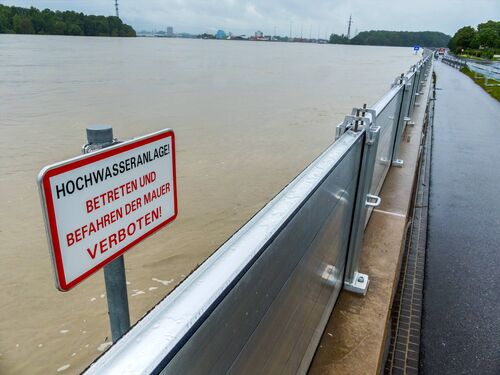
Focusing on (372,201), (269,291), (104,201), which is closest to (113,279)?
(104,201)

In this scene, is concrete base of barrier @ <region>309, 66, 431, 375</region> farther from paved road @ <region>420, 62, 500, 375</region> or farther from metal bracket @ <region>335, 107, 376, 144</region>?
metal bracket @ <region>335, 107, 376, 144</region>

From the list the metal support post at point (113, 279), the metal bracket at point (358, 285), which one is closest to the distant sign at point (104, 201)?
the metal support post at point (113, 279)

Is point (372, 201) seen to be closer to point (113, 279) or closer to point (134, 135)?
point (113, 279)

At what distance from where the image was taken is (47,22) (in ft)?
313

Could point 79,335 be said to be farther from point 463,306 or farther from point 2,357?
point 463,306

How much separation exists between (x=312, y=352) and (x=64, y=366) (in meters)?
3.11

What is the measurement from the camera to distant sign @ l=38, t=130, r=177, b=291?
1.17 meters

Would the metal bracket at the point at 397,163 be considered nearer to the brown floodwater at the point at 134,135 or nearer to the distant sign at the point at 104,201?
the brown floodwater at the point at 134,135

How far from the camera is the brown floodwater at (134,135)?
5.07 meters

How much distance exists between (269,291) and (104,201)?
0.58 m

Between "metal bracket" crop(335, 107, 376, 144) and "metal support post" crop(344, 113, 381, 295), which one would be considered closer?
"metal bracket" crop(335, 107, 376, 144)

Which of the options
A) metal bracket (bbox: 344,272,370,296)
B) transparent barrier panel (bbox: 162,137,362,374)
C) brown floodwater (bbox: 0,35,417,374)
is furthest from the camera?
brown floodwater (bbox: 0,35,417,374)

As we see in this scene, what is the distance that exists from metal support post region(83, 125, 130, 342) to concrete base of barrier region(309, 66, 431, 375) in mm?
1259

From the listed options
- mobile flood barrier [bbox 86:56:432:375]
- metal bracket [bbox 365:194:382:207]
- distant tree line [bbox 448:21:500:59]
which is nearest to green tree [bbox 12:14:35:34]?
distant tree line [bbox 448:21:500:59]
